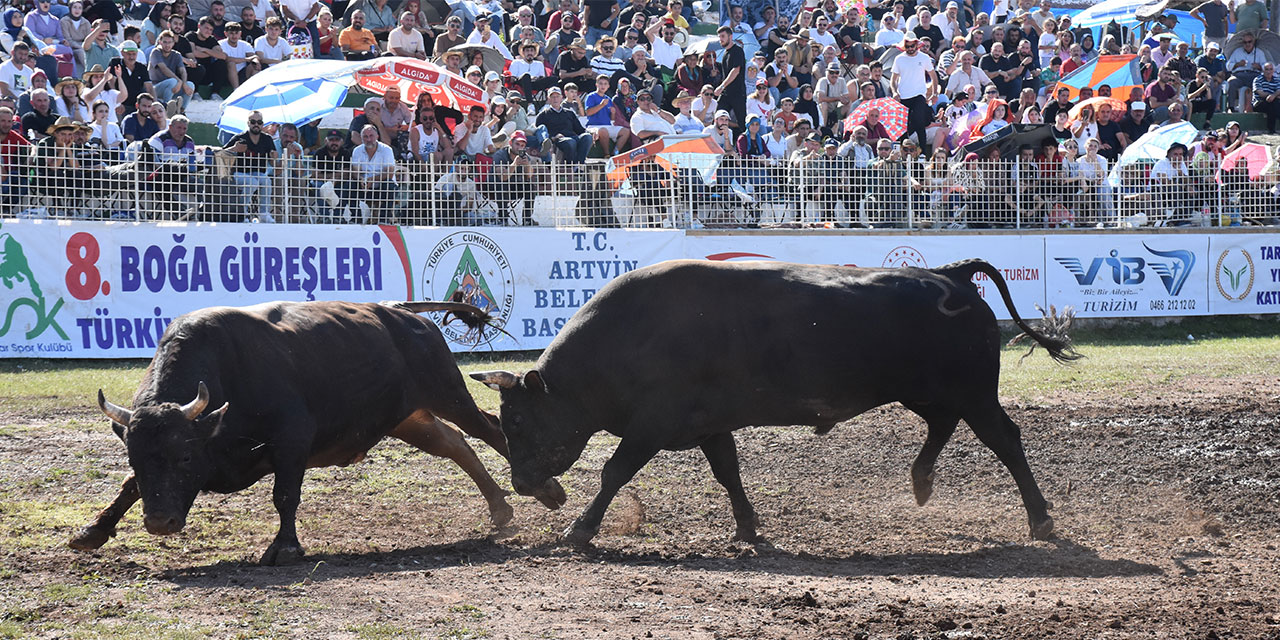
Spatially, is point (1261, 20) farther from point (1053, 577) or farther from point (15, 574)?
point (15, 574)

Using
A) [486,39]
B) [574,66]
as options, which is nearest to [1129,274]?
[574,66]

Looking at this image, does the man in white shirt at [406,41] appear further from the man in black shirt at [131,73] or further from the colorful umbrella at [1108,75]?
the colorful umbrella at [1108,75]

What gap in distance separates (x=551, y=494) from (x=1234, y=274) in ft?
50.1

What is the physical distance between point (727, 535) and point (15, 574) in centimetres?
402

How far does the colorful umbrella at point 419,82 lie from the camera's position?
1848cm

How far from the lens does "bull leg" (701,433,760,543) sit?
8.27 meters

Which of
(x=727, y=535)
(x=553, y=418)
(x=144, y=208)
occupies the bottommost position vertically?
(x=727, y=535)

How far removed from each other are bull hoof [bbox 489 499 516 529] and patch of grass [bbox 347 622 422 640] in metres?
2.84

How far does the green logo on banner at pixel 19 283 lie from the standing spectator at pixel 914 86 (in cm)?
1355

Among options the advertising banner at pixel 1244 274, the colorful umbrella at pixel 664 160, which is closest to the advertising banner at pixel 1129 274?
the advertising banner at pixel 1244 274

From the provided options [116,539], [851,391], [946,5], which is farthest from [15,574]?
[946,5]

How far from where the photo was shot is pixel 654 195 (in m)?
18.5

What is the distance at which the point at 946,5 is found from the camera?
29.5 metres

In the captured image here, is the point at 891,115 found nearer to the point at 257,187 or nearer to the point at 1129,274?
the point at 1129,274
